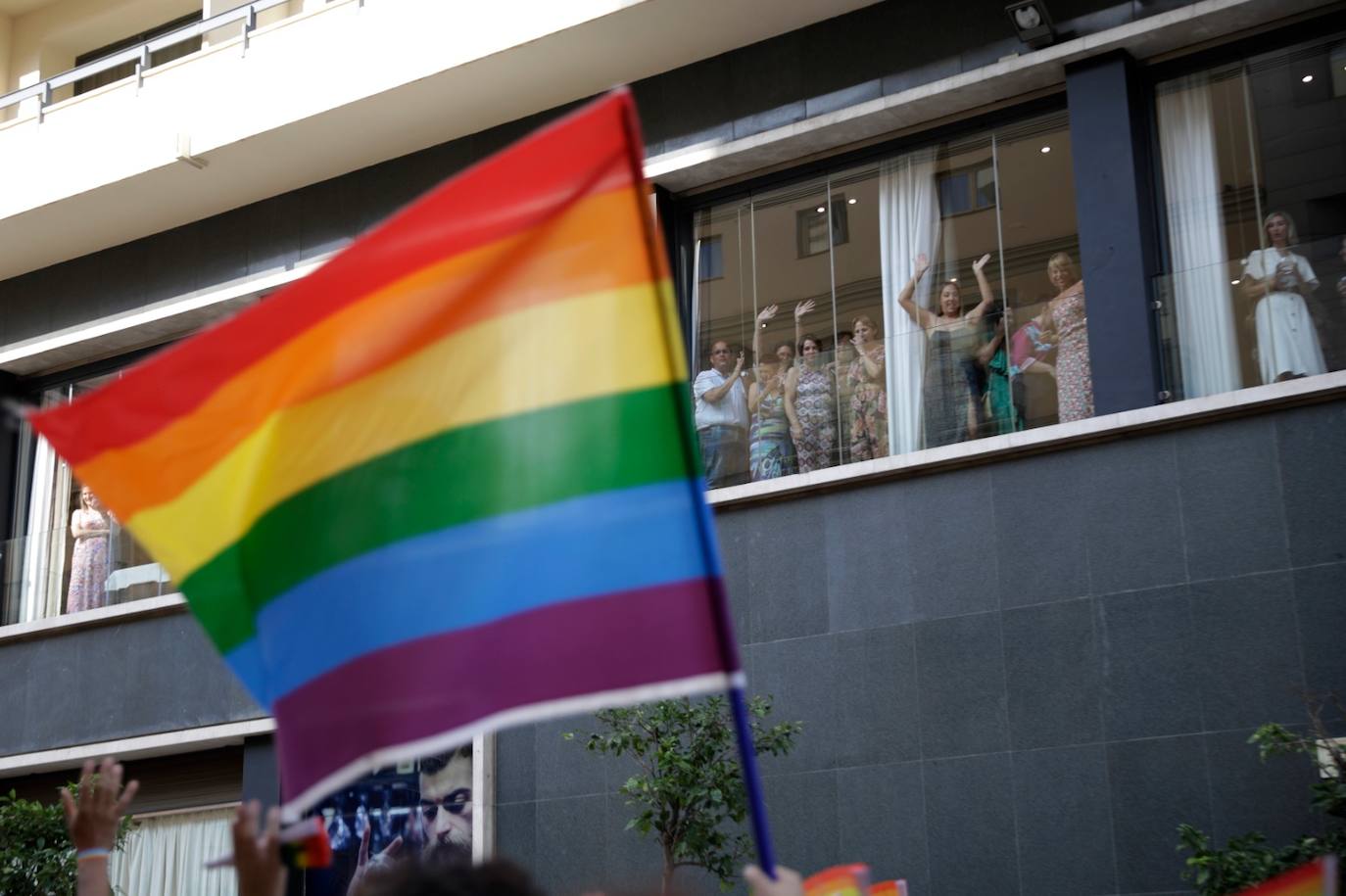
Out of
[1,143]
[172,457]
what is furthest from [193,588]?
[1,143]

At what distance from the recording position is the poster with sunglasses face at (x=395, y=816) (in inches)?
620

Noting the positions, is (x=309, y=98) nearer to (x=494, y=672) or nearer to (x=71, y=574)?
(x=71, y=574)

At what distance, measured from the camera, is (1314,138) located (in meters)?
13.6

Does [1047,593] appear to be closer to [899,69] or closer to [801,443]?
[801,443]

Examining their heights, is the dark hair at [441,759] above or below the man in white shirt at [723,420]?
below

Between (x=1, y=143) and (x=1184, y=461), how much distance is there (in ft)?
46.2

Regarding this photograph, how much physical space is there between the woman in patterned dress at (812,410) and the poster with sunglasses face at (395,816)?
4.08 meters

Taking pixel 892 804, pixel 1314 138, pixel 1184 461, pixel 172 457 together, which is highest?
pixel 1314 138

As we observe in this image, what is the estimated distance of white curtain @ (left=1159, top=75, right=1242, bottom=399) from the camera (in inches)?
520

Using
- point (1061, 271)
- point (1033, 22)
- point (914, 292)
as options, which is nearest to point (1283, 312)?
point (1061, 271)

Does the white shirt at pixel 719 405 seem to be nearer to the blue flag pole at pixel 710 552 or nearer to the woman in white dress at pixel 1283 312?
the woman in white dress at pixel 1283 312

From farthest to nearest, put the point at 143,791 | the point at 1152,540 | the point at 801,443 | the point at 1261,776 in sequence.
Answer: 1. the point at 143,791
2. the point at 801,443
3. the point at 1152,540
4. the point at 1261,776

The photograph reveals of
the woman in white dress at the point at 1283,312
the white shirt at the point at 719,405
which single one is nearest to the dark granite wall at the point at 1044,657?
the woman in white dress at the point at 1283,312

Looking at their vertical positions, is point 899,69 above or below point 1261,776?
above
